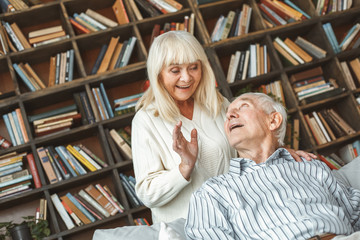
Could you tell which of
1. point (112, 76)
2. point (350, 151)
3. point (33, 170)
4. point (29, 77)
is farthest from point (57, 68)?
point (350, 151)

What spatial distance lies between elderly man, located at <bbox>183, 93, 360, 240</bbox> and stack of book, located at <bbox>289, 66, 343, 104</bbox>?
5.45 ft

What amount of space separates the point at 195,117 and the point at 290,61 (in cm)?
171

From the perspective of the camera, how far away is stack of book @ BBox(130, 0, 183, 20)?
11.7 ft

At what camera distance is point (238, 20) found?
3725mm

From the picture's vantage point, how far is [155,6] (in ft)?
11.9

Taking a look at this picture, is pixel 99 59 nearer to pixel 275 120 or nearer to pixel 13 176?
pixel 13 176

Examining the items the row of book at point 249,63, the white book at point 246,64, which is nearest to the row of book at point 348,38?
the row of book at point 249,63

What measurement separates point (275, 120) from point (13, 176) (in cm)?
209

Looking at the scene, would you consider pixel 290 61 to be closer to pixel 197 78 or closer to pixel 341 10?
pixel 341 10

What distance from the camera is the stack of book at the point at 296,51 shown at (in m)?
3.67

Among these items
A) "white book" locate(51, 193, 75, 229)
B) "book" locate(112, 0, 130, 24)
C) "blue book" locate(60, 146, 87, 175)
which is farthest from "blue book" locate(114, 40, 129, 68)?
"white book" locate(51, 193, 75, 229)

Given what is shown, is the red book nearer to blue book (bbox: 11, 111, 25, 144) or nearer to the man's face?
blue book (bbox: 11, 111, 25, 144)

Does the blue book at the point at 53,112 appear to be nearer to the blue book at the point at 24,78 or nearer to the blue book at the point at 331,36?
the blue book at the point at 24,78

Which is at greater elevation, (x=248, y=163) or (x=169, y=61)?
Answer: (x=169, y=61)
